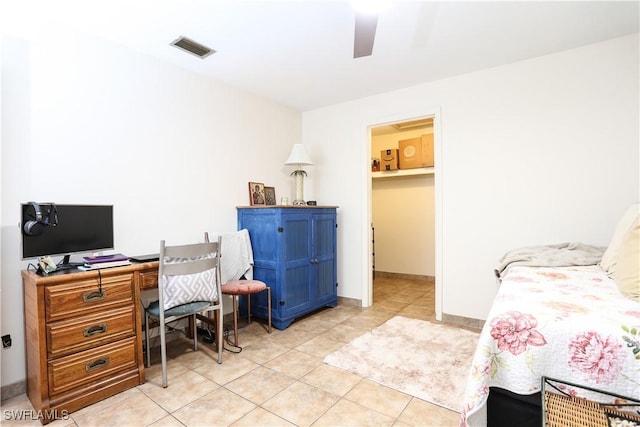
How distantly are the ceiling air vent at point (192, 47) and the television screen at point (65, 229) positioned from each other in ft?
4.61

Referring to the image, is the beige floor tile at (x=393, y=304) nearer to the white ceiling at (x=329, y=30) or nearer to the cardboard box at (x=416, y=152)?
the cardboard box at (x=416, y=152)

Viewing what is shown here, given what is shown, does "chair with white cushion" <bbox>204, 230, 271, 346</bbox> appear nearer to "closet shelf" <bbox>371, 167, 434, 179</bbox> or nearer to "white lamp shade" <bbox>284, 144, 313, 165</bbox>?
"white lamp shade" <bbox>284, 144, 313, 165</bbox>

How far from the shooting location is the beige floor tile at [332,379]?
6.89 ft

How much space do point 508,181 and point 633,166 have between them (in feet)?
2.84

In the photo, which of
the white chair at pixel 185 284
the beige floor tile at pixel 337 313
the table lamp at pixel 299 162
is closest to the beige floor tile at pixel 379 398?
the white chair at pixel 185 284

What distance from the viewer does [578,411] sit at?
45.0 inches

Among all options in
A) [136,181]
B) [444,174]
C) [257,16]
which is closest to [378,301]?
[444,174]

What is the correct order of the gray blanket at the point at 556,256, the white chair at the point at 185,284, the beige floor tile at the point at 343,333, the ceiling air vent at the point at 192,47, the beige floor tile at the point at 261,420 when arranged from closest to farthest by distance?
the beige floor tile at the point at 261,420 → the white chair at the point at 185,284 → the gray blanket at the point at 556,256 → the ceiling air vent at the point at 192,47 → the beige floor tile at the point at 343,333

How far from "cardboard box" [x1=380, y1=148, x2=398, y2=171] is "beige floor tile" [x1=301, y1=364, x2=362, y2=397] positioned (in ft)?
12.1

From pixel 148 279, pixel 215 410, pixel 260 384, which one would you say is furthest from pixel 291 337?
pixel 148 279

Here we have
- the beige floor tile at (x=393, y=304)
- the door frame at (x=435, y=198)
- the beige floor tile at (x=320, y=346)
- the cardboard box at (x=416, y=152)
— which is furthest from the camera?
the cardboard box at (x=416, y=152)

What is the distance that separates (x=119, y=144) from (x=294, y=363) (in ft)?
7.39

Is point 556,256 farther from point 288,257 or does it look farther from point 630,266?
point 288,257

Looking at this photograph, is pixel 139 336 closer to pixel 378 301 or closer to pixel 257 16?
pixel 257 16
